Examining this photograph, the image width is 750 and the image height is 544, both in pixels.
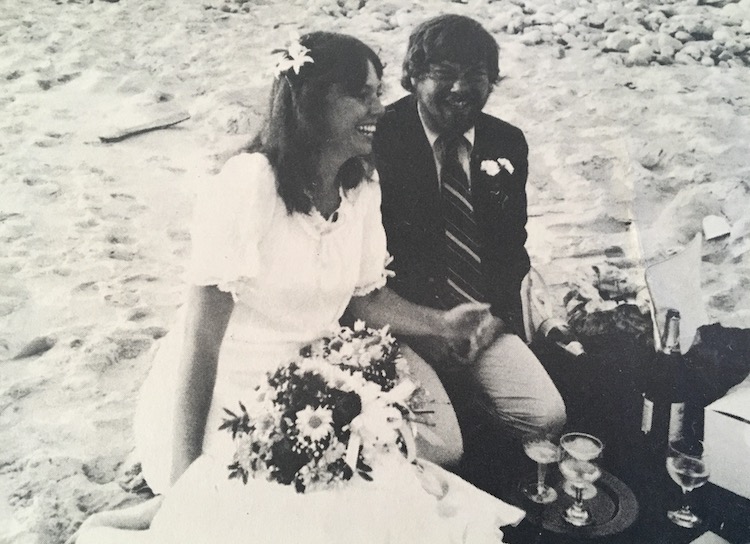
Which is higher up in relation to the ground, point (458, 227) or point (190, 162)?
point (190, 162)

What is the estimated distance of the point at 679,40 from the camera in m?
1.82

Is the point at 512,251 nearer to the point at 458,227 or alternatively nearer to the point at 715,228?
the point at 458,227

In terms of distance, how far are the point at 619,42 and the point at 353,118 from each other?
2.60 ft

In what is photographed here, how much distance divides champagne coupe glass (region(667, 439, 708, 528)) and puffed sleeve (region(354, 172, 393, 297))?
2.88ft

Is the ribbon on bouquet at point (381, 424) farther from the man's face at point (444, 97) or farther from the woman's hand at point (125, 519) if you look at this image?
the man's face at point (444, 97)

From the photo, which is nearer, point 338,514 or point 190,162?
point 338,514

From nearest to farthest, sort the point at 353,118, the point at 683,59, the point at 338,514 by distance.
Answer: the point at 338,514 < the point at 353,118 < the point at 683,59

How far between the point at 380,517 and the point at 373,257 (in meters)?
0.66

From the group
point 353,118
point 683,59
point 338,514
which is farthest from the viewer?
point 683,59

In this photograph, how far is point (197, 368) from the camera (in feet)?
5.53

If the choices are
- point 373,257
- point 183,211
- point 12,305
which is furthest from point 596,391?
point 12,305

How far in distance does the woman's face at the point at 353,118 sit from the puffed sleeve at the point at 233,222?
0.19 meters

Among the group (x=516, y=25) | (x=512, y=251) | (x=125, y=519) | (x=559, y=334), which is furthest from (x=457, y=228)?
(x=125, y=519)

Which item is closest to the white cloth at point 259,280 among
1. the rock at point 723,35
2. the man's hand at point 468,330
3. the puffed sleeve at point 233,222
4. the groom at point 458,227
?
the puffed sleeve at point 233,222
